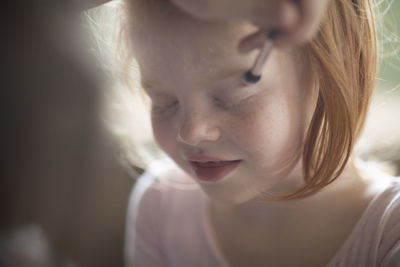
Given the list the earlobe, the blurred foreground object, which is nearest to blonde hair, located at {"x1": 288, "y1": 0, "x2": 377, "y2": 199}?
the earlobe

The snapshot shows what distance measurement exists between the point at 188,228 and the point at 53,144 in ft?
1.17

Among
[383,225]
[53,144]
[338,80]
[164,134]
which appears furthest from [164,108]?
[53,144]

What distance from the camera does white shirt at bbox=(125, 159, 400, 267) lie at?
46cm

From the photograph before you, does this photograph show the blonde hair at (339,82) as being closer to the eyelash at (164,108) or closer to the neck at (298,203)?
the neck at (298,203)

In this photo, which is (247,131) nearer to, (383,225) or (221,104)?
(221,104)

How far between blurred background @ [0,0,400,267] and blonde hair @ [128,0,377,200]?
0.07 meters

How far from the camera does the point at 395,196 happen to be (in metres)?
0.47

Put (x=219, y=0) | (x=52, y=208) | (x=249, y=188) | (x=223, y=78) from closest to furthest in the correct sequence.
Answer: (x=219, y=0)
(x=223, y=78)
(x=249, y=188)
(x=52, y=208)

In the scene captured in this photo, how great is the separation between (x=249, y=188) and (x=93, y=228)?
581 mm

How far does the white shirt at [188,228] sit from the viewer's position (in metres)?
0.46

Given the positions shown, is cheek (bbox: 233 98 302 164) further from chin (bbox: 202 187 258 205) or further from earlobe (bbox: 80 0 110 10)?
earlobe (bbox: 80 0 110 10)

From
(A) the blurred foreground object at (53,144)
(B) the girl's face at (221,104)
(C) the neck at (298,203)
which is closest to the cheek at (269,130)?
(B) the girl's face at (221,104)

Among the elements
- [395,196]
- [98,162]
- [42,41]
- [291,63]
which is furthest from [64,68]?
[395,196]

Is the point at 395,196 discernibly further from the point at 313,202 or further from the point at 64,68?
the point at 64,68
